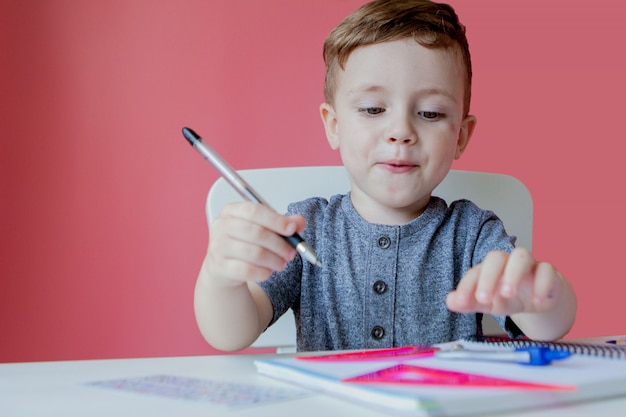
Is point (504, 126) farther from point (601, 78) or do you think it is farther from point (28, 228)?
point (28, 228)

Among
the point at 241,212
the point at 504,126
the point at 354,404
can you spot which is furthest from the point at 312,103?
the point at 354,404

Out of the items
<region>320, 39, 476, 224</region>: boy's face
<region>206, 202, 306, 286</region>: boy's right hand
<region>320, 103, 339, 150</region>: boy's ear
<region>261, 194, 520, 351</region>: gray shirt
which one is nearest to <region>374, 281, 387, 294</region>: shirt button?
<region>261, 194, 520, 351</region>: gray shirt

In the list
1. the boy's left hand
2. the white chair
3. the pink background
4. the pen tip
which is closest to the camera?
the boy's left hand

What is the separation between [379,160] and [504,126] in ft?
3.34

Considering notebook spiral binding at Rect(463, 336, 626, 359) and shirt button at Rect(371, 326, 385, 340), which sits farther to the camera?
shirt button at Rect(371, 326, 385, 340)

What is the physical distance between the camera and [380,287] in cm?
98

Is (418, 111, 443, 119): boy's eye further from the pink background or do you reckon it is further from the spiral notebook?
the pink background

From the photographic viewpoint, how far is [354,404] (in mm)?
456

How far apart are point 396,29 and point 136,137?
0.90 metres

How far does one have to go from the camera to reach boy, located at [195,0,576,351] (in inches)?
37.8

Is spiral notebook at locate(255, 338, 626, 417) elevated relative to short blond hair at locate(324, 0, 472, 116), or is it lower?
lower

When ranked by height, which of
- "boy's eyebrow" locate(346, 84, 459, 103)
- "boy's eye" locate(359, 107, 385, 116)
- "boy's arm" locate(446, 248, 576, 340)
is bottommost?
"boy's arm" locate(446, 248, 576, 340)

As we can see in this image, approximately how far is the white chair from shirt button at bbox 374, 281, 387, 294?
150 mm

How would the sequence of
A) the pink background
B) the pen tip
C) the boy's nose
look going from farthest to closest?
the pink background
the boy's nose
the pen tip
